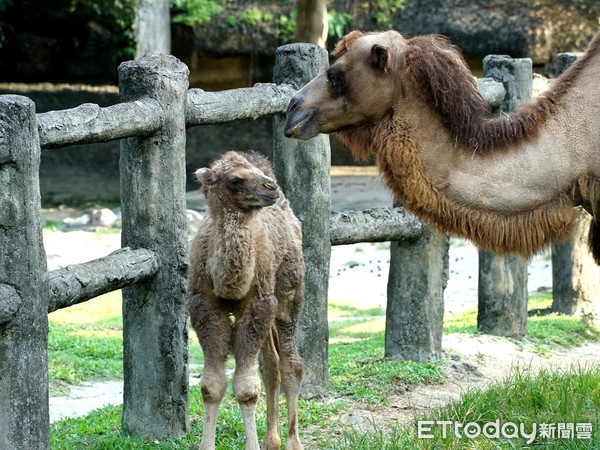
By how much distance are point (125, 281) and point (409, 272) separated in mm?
2854

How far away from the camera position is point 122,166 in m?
5.99

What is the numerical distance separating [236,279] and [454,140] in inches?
49.6

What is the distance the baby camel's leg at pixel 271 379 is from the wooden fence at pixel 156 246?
0.45 metres

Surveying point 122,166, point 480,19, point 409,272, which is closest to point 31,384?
point 122,166

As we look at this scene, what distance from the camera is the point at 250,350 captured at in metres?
5.50

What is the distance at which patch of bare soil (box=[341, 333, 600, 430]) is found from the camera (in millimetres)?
6720

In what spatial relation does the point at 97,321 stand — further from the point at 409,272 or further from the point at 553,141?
the point at 553,141

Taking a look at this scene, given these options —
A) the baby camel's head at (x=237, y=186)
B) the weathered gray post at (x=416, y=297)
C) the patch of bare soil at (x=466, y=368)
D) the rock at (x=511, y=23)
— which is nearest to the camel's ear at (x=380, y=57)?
the baby camel's head at (x=237, y=186)

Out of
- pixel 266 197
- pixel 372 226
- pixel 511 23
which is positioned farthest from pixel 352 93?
pixel 511 23

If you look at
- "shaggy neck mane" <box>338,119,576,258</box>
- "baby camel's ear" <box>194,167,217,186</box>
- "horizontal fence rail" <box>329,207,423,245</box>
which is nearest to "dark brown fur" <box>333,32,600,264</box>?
"shaggy neck mane" <box>338,119,576,258</box>

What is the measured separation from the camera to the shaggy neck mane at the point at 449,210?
203 inches

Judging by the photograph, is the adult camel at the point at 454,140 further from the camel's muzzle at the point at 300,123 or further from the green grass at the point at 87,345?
the green grass at the point at 87,345

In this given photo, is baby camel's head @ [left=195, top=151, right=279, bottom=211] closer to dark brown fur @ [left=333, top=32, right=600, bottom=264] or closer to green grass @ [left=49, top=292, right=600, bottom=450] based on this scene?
dark brown fur @ [left=333, top=32, right=600, bottom=264]

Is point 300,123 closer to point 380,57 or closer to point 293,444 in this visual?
point 380,57
